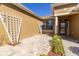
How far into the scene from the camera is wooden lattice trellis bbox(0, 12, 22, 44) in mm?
9495

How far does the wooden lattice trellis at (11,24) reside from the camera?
31.2ft

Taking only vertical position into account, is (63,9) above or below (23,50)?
above

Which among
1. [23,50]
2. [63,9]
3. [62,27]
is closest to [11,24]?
[23,50]

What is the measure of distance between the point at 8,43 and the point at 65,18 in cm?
1150

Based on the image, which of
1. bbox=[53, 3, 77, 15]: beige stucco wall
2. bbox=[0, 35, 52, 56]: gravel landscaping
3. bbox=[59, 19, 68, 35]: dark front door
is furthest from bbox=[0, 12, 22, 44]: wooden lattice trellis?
bbox=[59, 19, 68, 35]: dark front door

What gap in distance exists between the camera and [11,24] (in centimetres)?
1060

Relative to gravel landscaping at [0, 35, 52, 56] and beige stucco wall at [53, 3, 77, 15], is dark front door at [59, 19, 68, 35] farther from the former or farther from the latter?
gravel landscaping at [0, 35, 52, 56]

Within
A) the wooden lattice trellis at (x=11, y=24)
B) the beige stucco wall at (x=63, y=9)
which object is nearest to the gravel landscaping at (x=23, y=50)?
the wooden lattice trellis at (x=11, y=24)

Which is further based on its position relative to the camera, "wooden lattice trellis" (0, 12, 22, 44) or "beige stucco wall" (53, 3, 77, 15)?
"beige stucco wall" (53, 3, 77, 15)

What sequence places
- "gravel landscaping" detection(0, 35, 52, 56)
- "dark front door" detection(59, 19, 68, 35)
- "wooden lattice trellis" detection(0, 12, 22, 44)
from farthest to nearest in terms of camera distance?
"dark front door" detection(59, 19, 68, 35), "wooden lattice trellis" detection(0, 12, 22, 44), "gravel landscaping" detection(0, 35, 52, 56)

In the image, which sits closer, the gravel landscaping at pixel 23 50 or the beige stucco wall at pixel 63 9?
the gravel landscaping at pixel 23 50

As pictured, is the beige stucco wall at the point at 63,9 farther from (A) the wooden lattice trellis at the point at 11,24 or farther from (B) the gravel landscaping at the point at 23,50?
(B) the gravel landscaping at the point at 23,50

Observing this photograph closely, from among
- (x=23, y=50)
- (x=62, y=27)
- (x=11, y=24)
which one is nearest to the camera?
(x=23, y=50)

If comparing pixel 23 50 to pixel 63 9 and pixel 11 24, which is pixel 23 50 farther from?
pixel 63 9
